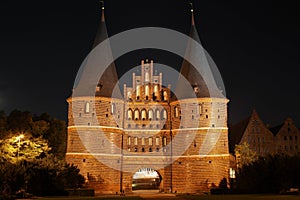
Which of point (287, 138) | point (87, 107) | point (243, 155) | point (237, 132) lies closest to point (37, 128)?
point (87, 107)

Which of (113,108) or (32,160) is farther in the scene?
(113,108)

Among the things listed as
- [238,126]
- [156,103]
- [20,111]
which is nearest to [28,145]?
[20,111]

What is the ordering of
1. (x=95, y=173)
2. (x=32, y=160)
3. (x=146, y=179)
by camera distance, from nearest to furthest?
(x=32, y=160), (x=95, y=173), (x=146, y=179)

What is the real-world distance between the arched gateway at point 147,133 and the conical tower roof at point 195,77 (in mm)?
110

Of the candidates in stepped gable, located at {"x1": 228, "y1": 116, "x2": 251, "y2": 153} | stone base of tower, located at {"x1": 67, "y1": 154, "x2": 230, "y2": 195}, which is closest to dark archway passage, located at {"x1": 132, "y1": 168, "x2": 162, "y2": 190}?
stepped gable, located at {"x1": 228, "y1": 116, "x2": 251, "y2": 153}

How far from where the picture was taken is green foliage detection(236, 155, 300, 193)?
33969mm

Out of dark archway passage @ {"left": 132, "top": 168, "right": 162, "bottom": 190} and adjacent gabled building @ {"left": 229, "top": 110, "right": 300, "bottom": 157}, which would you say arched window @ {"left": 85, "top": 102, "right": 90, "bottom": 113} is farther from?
adjacent gabled building @ {"left": 229, "top": 110, "right": 300, "bottom": 157}

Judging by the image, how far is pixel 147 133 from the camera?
50156 millimetres

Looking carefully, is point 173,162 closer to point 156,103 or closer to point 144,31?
point 156,103

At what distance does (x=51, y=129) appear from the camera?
171ft

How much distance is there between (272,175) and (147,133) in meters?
17.3

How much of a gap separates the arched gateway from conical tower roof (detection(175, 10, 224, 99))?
11cm

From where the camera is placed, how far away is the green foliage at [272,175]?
111 ft

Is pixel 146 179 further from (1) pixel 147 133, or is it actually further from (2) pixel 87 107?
(2) pixel 87 107
